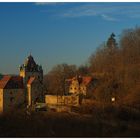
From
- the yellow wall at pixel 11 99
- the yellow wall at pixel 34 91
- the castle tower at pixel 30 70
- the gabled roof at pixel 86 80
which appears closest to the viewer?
the gabled roof at pixel 86 80

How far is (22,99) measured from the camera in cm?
4441

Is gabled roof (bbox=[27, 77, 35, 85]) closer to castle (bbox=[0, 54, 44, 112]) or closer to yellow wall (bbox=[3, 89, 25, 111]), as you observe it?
castle (bbox=[0, 54, 44, 112])

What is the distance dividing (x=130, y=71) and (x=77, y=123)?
974cm

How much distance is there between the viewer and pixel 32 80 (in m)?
44.5

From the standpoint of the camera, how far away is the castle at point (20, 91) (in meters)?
43.4

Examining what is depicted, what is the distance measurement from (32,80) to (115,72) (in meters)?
9.80

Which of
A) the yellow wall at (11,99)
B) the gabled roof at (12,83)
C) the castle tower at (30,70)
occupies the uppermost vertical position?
the castle tower at (30,70)

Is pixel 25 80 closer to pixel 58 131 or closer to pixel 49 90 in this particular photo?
pixel 49 90

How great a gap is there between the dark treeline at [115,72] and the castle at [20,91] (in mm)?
1599

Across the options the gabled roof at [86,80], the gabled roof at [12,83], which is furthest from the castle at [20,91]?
the gabled roof at [86,80]

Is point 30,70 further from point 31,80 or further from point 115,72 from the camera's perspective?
point 115,72

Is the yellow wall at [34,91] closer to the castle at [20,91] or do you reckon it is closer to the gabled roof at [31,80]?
the castle at [20,91]

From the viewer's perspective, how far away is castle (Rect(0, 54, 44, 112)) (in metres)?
43.4

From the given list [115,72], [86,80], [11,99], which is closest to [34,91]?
[11,99]
